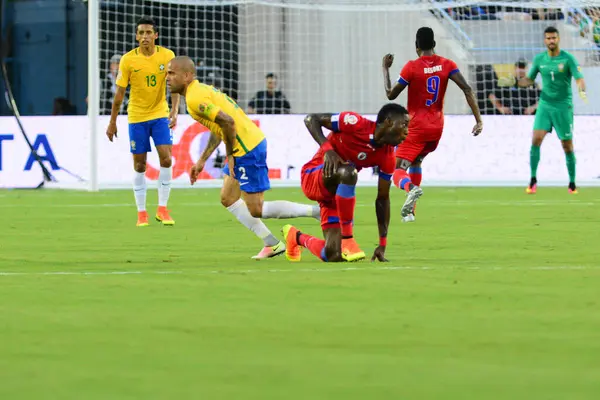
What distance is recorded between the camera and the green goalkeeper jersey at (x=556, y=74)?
17828mm

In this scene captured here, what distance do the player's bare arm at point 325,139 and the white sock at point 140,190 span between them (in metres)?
4.81

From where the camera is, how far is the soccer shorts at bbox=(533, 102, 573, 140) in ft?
59.0

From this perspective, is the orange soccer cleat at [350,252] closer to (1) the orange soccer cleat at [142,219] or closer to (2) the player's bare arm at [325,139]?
(2) the player's bare arm at [325,139]

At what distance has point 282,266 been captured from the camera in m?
8.45

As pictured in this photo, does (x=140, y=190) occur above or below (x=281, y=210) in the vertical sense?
above

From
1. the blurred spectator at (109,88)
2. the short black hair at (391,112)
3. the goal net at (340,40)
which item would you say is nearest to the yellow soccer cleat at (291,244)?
the short black hair at (391,112)

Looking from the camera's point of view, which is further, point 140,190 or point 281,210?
point 140,190

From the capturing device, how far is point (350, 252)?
8680 millimetres

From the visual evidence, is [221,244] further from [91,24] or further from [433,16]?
[433,16]

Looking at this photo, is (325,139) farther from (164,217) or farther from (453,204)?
(453,204)

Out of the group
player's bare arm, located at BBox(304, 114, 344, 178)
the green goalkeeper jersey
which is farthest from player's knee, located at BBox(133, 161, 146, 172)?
the green goalkeeper jersey

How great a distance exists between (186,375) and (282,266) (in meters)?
3.98

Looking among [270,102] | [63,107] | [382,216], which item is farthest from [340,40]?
[382,216]

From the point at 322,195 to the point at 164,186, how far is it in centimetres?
484
